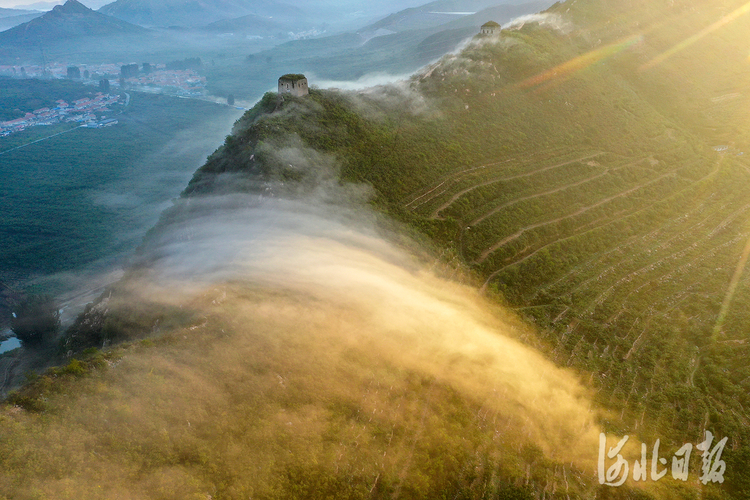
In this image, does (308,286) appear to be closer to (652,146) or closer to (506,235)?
(506,235)

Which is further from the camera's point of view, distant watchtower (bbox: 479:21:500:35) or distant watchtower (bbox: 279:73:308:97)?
distant watchtower (bbox: 479:21:500:35)

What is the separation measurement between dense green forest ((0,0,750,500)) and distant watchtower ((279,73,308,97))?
1572 millimetres

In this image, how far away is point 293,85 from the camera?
4262cm

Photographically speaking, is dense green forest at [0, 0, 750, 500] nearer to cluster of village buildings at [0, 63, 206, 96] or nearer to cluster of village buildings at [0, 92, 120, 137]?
cluster of village buildings at [0, 92, 120, 137]

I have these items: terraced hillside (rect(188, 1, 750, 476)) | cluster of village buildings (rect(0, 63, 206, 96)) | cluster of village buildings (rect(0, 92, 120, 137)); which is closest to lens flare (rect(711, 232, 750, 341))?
terraced hillside (rect(188, 1, 750, 476))

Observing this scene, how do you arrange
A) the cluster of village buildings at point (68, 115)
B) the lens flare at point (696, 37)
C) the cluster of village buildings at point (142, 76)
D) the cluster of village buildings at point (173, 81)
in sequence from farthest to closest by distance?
the cluster of village buildings at point (142, 76) < the cluster of village buildings at point (173, 81) < the cluster of village buildings at point (68, 115) < the lens flare at point (696, 37)

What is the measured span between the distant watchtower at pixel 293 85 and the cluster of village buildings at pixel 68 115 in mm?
102581

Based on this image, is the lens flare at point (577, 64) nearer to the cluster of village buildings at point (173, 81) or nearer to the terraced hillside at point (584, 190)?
the terraced hillside at point (584, 190)

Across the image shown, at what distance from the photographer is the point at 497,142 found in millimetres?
47000

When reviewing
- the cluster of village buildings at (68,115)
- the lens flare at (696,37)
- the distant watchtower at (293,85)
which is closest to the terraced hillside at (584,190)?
the distant watchtower at (293,85)

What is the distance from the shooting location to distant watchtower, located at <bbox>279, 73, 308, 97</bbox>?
42344 millimetres

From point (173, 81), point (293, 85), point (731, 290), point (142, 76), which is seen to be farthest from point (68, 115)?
point (731, 290)

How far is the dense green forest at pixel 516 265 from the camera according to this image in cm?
1859

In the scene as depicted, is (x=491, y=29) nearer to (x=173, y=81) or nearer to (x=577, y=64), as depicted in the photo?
(x=577, y=64)
